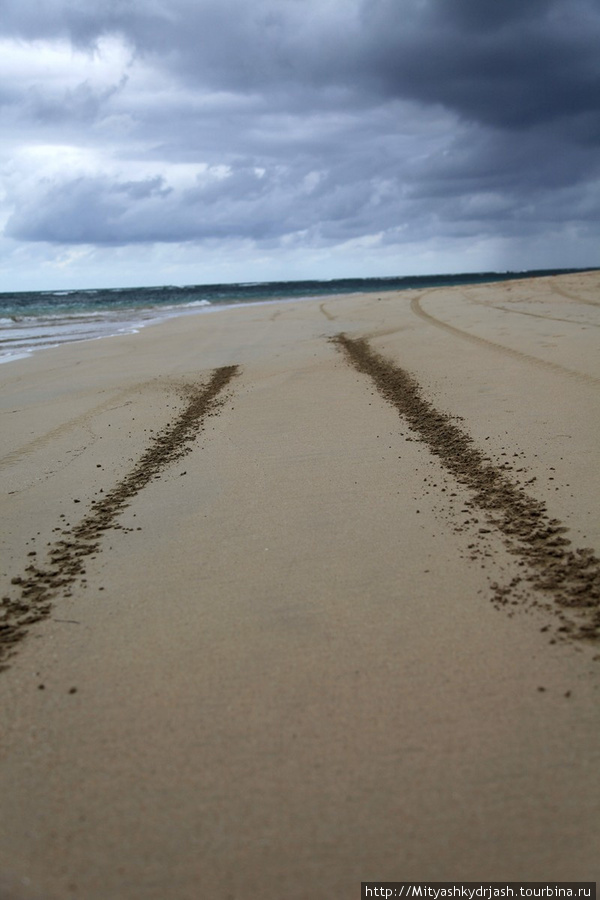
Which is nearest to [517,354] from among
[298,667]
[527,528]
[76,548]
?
[527,528]

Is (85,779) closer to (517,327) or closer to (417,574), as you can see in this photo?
(417,574)

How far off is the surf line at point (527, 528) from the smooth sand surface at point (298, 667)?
2 cm

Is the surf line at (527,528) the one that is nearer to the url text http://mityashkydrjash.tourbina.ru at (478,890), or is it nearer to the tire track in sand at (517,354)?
the url text http://mityashkydrjash.tourbina.ru at (478,890)

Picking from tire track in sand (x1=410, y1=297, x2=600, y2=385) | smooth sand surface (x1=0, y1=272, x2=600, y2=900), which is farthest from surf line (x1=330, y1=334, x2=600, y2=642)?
tire track in sand (x1=410, y1=297, x2=600, y2=385)

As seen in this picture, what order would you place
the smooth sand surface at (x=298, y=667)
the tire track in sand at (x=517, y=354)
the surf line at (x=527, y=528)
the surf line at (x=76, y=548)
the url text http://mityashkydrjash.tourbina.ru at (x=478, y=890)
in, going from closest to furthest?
the url text http://mityashkydrjash.tourbina.ru at (x=478, y=890) → the smooth sand surface at (x=298, y=667) → the surf line at (x=527, y=528) → the surf line at (x=76, y=548) → the tire track in sand at (x=517, y=354)

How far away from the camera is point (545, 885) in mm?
1615

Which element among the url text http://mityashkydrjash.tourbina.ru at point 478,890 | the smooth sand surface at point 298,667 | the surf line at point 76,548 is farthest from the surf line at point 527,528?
the surf line at point 76,548

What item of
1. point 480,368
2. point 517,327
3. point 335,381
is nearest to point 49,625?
point 335,381

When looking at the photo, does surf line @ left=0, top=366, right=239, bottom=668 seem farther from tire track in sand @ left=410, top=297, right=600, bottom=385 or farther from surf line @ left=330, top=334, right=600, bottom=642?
tire track in sand @ left=410, top=297, right=600, bottom=385

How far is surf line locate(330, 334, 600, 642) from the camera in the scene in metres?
2.64

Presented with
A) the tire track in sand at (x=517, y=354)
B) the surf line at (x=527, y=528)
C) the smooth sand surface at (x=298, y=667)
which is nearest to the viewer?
the smooth sand surface at (x=298, y=667)

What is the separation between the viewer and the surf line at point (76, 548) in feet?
9.36

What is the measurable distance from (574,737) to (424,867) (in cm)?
65

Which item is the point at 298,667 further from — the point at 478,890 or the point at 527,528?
the point at 527,528
